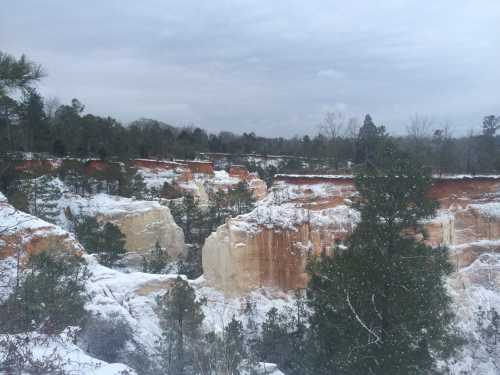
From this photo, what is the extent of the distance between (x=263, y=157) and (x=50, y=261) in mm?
44194

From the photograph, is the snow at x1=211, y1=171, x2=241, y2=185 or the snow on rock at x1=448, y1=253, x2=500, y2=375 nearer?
the snow on rock at x1=448, y1=253, x2=500, y2=375

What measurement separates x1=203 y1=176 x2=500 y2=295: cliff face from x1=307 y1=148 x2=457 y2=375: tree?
902cm

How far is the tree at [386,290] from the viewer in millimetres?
8953

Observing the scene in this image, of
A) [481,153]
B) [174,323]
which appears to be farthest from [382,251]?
[481,153]

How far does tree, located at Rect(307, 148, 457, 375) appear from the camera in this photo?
895 cm

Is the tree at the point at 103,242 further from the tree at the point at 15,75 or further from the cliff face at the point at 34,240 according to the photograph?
the tree at the point at 15,75

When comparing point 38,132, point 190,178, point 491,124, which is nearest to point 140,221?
point 190,178

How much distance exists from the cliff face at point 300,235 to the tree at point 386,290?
29.6 feet

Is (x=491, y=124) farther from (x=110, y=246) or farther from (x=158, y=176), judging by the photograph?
(x=110, y=246)

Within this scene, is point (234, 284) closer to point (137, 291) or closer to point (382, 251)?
point (137, 291)

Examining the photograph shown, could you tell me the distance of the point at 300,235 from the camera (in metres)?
20.2

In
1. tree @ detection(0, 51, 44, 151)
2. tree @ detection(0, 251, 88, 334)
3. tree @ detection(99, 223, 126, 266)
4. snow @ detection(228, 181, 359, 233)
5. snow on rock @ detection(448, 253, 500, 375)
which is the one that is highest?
tree @ detection(0, 51, 44, 151)

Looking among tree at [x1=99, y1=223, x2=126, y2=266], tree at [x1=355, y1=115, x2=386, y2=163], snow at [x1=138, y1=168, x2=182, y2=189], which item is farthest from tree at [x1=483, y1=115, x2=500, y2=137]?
tree at [x1=99, y1=223, x2=126, y2=266]

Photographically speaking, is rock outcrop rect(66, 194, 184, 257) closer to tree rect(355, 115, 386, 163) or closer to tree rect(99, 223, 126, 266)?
tree rect(99, 223, 126, 266)
